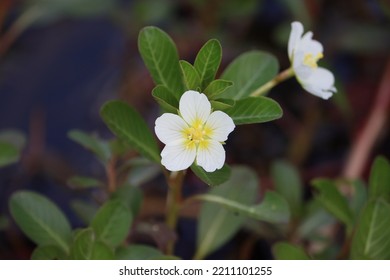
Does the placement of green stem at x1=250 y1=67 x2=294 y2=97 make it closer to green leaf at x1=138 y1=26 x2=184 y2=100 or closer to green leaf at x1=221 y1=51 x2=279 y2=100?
green leaf at x1=221 y1=51 x2=279 y2=100

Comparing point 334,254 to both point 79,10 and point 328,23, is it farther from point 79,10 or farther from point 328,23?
point 79,10

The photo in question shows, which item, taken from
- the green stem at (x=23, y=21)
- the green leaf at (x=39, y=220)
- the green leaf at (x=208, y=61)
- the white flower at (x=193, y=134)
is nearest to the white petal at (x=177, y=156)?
the white flower at (x=193, y=134)

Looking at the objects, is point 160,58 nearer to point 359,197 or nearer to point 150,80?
point 359,197

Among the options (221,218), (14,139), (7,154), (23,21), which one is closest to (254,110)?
(221,218)
